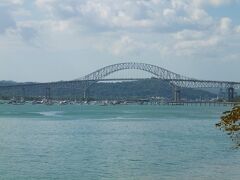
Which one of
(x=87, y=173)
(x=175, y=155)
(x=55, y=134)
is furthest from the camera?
(x=55, y=134)

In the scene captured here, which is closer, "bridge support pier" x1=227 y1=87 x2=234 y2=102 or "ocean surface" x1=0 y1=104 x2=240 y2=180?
"ocean surface" x1=0 y1=104 x2=240 y2=180

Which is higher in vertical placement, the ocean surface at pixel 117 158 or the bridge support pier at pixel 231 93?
the bridge support pier at pixel 231 93

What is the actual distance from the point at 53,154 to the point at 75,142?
338 inches

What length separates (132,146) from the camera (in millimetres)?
39125

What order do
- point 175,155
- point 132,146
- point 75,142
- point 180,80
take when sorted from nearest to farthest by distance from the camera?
1. point 175,155
2. point 132,146
3. point 75,142
4. point 180,80

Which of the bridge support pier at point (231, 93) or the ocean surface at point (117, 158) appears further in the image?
the bridge support pier at point (231, 93)

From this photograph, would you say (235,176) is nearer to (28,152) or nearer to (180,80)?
(28,152)

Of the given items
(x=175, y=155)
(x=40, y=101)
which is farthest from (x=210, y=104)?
(x=175, y=155)

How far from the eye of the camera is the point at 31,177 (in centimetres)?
2545

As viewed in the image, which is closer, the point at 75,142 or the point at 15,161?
the point at 15,161

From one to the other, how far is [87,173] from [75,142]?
610 inches

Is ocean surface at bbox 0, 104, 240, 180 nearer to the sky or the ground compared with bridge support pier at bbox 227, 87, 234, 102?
nearer to the ground

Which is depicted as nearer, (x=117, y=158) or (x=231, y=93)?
(x=117, y=158)

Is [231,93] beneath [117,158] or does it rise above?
above
